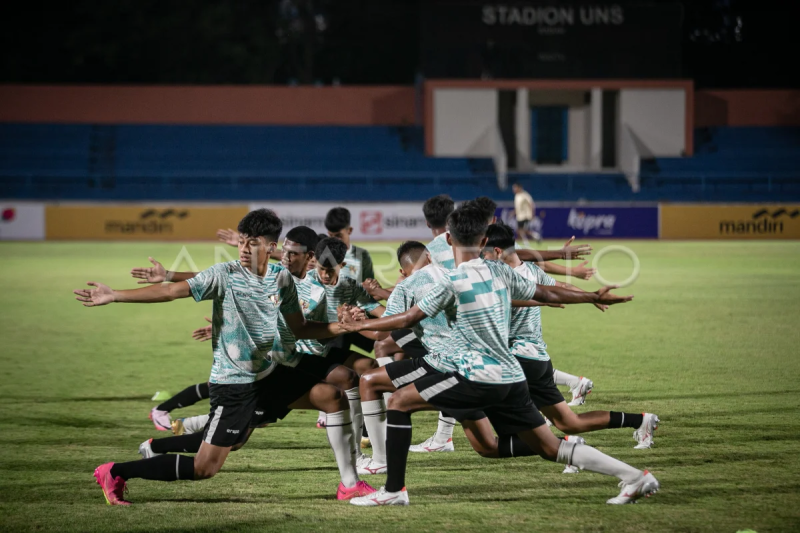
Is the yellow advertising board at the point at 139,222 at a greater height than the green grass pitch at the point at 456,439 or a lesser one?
greater

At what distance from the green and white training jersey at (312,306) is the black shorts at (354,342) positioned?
1.44 feet

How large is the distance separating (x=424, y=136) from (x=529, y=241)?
11244 millimetres

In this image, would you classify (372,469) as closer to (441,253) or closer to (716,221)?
(441,253)

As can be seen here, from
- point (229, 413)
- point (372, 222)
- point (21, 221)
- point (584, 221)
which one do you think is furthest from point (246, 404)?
point (21, 221)

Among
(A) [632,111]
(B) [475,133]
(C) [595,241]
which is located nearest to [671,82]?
(A) [632,111]

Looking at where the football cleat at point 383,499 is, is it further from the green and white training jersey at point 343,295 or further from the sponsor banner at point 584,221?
the sponsor banner at point 584,221

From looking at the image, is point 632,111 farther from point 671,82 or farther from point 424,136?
point 424,136

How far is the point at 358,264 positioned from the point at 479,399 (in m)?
3.03

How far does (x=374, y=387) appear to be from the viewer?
21.1 feet

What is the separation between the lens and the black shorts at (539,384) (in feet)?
21.3

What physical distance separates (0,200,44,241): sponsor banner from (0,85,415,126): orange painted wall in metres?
8.97

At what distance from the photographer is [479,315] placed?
535cm

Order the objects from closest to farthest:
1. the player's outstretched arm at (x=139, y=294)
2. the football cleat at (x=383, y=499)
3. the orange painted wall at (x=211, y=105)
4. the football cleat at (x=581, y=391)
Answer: the player's outstretched arm at (x=139, y=294)
the football cleat at (x=383, y=499)
the football cleat at (x=581, y=391)
the orange painted wall at (x=211, y=105)

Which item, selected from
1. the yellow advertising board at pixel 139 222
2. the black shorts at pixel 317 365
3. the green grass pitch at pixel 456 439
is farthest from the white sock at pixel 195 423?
the yellow advertising board at pixel 139 222
